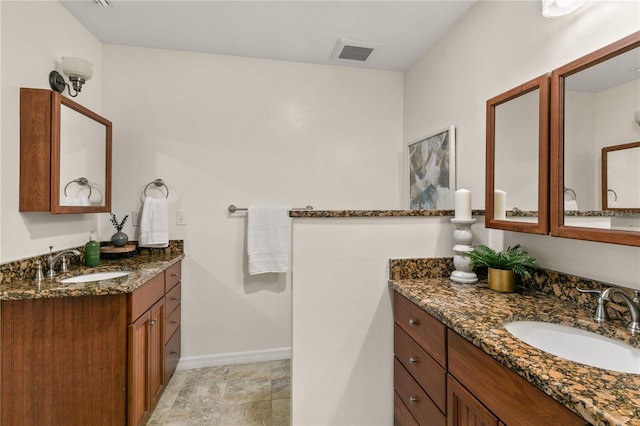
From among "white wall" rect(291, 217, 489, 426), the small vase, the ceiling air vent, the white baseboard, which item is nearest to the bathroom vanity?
the small vase

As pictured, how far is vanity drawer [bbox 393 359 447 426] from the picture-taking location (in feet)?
3.90

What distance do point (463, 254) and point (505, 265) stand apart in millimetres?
184

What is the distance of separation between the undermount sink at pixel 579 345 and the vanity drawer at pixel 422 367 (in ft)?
1.04

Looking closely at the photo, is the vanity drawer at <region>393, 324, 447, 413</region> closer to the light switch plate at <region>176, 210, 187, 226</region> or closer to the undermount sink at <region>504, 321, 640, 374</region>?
the undermount sink at <region>504, 321, 640, 374</region>

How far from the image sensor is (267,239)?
8.10 feet

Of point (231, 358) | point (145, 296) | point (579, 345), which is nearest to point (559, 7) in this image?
point (579, 345)

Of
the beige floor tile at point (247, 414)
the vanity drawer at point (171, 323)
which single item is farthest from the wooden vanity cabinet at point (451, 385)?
the vanity drawer at point (171, 323)

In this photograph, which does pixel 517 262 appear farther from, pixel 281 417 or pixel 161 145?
pixel 161 145

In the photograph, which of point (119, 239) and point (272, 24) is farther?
point (119, 239)

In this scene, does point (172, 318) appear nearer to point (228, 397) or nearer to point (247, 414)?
point (228, 397)

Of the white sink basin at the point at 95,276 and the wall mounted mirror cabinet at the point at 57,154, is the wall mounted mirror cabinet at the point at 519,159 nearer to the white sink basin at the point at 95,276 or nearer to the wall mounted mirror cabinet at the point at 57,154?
the white sink basin at the point at 95,276

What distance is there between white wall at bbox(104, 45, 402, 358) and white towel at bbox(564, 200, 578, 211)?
1.70 metres

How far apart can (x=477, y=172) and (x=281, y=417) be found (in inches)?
72.2

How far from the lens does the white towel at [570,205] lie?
1114 millimetres
